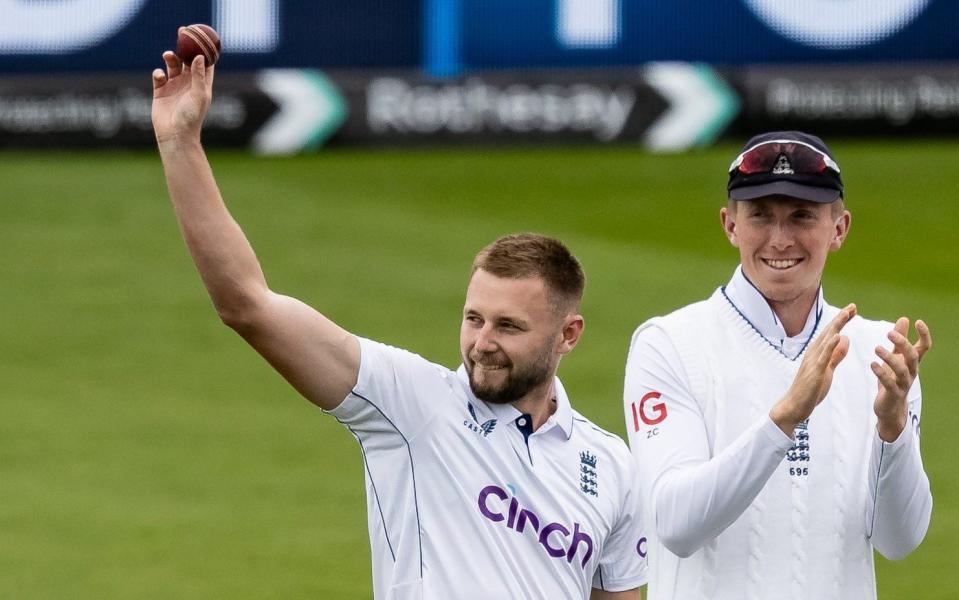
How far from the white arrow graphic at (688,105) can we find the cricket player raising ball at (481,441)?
1405 cm

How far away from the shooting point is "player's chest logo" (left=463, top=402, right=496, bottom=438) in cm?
463

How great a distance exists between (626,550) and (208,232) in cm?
161

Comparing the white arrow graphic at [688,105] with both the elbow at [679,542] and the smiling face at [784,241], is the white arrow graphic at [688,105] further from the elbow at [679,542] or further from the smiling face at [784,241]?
the elbow at [679,542]

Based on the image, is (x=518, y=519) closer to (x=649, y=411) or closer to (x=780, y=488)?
(x=649, y=411)

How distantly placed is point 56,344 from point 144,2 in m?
5.72

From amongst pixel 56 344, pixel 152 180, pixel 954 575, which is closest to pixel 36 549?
pixel 56 344

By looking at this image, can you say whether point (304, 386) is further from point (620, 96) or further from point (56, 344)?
point (620, 96)

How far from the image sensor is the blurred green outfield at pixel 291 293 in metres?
10.7

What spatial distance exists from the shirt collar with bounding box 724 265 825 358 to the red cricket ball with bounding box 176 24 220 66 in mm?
1643

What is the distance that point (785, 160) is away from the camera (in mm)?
4695

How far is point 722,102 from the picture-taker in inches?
736

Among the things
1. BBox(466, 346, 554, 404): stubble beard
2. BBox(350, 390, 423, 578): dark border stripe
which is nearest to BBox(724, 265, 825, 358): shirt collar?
BBox(466, 346, 554, 404): stubble beard

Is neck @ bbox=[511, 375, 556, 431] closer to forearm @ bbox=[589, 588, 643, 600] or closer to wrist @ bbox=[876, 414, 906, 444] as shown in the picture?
forearm @ bbox=[589, 588, 643, 600]

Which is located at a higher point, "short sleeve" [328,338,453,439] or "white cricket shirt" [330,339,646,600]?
"short sleeve" [328,338,453,439]
